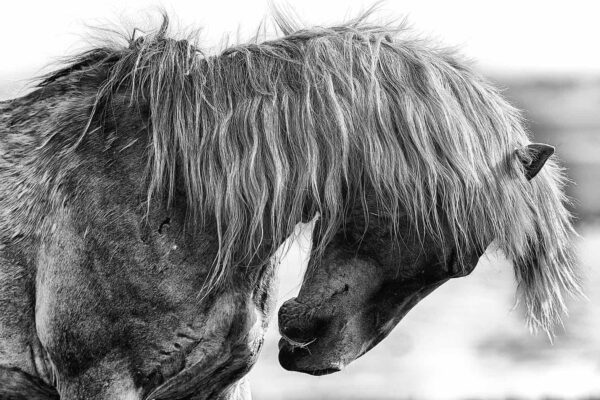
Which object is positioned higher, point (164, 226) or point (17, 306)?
point (164, 226)

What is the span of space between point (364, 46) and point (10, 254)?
40.8 inches

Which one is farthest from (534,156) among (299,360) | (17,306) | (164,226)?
(17,306)

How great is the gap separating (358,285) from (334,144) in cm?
37

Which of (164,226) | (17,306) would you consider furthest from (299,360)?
(17,306)

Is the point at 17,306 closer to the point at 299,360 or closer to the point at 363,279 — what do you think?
the point at 299,360

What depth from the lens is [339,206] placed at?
8.61 feet

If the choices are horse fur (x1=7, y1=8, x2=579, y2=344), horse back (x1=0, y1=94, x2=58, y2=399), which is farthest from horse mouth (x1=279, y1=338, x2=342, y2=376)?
horse back (x1=0, y1=94, x2=58, y2=399)

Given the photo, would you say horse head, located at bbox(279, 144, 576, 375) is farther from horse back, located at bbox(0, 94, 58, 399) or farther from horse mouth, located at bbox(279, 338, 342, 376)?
horse back, located at bbox(0, 94, 58, 399)

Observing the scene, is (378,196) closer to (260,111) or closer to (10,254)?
(260,111)

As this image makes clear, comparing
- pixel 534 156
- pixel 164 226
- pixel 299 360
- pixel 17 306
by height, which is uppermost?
pixel 534 156

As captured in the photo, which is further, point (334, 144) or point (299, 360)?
point (299, 360)

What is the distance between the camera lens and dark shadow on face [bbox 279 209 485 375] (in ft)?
8.82

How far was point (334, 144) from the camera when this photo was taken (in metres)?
2.60

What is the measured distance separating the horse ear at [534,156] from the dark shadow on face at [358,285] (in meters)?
0.24
